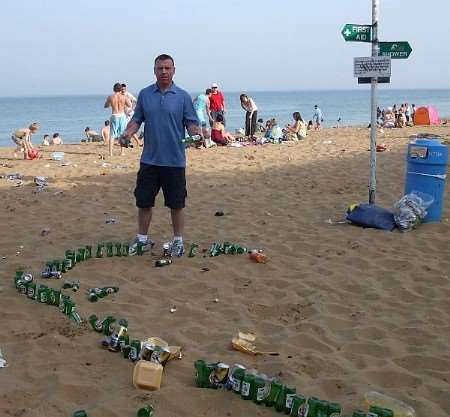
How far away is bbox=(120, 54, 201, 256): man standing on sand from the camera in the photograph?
538 centimetres

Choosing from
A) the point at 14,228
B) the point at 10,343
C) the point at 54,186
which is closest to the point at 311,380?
the point at 10,343

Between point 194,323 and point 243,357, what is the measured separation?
646 mm

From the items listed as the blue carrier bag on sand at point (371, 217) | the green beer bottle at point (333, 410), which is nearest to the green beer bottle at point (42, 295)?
the green beer bottle at point (333, 410)

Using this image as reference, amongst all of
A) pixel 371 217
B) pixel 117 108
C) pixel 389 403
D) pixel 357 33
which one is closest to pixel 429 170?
pixel 371 217

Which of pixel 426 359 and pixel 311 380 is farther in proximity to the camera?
pixel 426 359

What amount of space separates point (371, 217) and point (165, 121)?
2809 mm

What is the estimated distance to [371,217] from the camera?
6.70m

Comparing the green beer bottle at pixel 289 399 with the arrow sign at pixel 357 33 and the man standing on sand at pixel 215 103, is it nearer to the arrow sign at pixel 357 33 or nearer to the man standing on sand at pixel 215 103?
the arrow sign at pixel 357 33

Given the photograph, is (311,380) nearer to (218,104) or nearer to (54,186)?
(54,186)

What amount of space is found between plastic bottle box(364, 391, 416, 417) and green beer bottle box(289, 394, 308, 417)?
1.26ft

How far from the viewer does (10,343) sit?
3742 mm

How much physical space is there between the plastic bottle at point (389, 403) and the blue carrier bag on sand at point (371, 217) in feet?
12.3

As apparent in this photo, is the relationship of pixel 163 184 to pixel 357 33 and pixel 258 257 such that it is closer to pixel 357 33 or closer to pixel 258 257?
pixel 258 257

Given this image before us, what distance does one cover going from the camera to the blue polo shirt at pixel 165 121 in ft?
17.7
